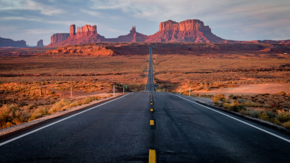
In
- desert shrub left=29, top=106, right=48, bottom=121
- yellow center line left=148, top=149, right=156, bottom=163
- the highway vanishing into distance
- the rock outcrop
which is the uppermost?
the rock outcrop

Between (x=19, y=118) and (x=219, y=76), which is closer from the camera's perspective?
(x=19, y=118)

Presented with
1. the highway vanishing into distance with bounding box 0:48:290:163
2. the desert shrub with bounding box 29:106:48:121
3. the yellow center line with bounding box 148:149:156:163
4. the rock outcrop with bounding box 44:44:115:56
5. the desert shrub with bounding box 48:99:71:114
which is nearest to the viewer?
the yellow center line with bounding box 148:149:156:163

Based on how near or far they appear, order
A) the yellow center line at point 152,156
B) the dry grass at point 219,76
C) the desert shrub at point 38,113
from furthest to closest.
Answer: the dry grass at point 219,76
the desert shrub at point 38,113
the yellow center line at point 152,156

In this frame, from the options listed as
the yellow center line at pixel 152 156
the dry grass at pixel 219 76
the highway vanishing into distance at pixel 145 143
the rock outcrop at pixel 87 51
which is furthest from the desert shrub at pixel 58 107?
the rock outcrop at pixel 87 51

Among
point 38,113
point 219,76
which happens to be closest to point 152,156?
point 38,113

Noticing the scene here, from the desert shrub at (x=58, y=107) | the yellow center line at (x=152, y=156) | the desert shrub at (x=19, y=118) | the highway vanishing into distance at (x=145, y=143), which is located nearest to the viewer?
the yellow center line at (x=152, y=156)

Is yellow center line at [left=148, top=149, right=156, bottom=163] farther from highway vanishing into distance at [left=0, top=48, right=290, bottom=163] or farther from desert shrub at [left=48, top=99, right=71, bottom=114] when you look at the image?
desert shrub at [left=48, top=99, right=71, bottom=114]

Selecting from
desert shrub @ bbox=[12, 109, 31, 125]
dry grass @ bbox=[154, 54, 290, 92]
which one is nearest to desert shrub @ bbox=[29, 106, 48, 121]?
desert shrub @ bbox=[12, 109, 31, 125]

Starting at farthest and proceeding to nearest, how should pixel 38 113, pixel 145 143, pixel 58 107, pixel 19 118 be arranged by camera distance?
pixel 58 107
pixel 38 113
pixel 19 118
pixel 145 143

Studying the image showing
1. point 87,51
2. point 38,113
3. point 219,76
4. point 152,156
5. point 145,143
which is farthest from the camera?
point 87,51

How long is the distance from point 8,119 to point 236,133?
9.70 m

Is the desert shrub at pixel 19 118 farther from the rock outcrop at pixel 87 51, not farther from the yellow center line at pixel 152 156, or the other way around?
the rock outcrop at pixel 87 51

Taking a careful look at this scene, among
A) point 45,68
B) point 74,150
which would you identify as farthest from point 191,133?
point 45,68

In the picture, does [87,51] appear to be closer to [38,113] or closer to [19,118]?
[38,113]
